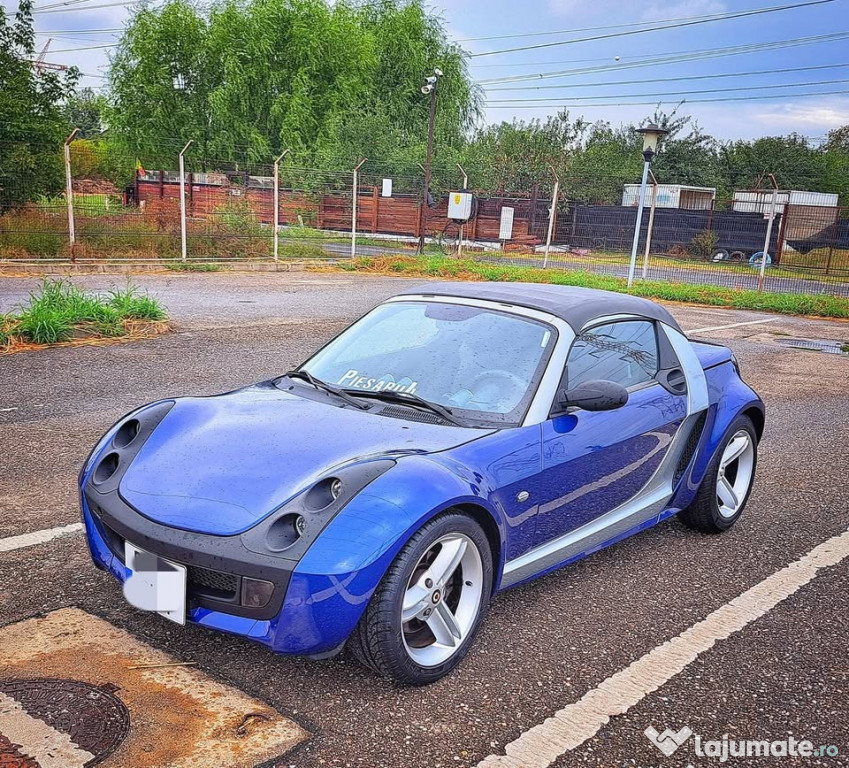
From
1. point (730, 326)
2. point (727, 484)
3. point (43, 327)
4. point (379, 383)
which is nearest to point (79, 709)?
point (379, 383)

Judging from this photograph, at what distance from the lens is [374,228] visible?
32688mm

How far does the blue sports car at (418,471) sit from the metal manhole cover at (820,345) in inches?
338

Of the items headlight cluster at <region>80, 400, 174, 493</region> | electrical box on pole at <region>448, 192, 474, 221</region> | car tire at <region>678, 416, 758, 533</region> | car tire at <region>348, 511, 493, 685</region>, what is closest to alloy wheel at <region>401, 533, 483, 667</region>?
car tire at <region>348, 511, 493, 685</region>

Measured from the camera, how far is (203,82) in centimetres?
4334

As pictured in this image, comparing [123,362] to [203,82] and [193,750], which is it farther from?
[203,82]

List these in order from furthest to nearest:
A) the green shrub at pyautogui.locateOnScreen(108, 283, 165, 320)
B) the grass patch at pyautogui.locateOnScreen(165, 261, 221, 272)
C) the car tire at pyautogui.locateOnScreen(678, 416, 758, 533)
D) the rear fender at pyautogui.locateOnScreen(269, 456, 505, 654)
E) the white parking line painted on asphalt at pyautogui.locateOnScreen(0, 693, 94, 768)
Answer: the grass patch at pyautogui.locateOnScreen(165, 261, 221, 272)
the green shrub at pyautogui.locateOnScreen(108, 283, 165, 320)
the car tire at pyautogui.locateOnScreen(678, 416, 758, 533)
the rear fender at pyautogui.locateOnScreen(269, 456, 505, 654)
the white parking line painted on asphalt at pyautogui.locateOnScreen(0, 693, 94, 768)

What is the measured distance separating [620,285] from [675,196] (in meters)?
23.4

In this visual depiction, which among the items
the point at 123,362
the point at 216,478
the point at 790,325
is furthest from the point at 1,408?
the point at 790,325

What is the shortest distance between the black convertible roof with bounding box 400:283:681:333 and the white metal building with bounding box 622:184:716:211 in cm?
3658

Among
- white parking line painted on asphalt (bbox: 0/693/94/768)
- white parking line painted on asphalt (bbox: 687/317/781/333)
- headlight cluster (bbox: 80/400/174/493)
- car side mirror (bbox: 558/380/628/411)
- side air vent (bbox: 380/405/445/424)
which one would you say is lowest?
white parking line painted on asphalt (bbox: 687/317/781/333)

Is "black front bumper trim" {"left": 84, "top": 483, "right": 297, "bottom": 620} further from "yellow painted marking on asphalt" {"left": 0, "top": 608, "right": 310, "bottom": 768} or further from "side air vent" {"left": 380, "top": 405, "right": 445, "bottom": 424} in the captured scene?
"side air vent" {"left": 380, "top": 405, "right": 445, "bottom": 424}

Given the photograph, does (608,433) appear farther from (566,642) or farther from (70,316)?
(70,316)

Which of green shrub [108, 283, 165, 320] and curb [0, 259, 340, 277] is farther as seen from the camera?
curb [0, 259, 340, 277]

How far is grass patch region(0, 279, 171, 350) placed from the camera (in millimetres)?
9148
